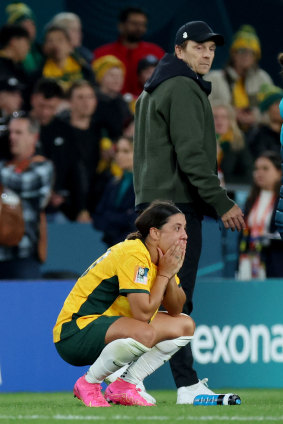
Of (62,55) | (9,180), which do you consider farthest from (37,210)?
(62,55)

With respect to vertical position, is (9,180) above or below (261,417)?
above

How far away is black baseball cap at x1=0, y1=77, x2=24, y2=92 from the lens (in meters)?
10.7

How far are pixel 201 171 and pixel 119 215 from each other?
150 inches

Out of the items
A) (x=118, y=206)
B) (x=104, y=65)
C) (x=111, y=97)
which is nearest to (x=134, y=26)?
(x=104, y=65)

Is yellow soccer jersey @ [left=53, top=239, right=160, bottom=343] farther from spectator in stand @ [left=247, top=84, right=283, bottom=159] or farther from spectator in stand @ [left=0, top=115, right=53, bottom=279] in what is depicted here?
spectator in stand @ [left=247, top=84, right=283, bottom=159]

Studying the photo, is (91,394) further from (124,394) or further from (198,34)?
(198,34)

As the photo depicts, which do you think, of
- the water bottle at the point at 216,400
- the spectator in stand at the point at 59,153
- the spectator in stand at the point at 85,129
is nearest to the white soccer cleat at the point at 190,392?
the water bottle at the point at 216,400

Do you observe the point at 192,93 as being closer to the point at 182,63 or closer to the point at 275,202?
the point at 182,63

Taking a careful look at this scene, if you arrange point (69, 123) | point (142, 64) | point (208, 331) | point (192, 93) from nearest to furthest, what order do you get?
point (192, 93), point (208, 331), point (69, 123), point (142, 64)

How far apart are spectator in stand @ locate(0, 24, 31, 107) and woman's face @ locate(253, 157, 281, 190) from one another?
2687mm

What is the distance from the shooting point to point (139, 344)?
18.6 feet

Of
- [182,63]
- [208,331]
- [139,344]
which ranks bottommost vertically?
[208,331]

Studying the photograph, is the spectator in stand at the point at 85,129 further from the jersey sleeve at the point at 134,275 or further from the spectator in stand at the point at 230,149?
the jersey sleeve at the point at 134,275

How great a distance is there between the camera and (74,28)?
11.5m
